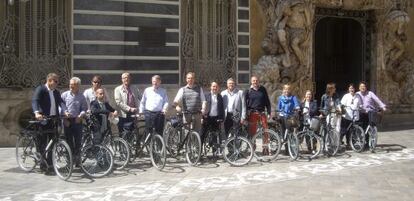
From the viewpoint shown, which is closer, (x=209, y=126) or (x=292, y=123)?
(x=209, y=126)

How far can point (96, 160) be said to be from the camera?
9992 millimetres

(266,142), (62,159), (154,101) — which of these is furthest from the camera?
(266,142)

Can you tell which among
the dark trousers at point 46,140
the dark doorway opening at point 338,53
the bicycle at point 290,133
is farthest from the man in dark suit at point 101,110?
the dark doorway opening at point 338,53

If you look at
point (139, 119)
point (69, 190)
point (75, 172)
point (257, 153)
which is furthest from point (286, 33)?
point (69, 190)

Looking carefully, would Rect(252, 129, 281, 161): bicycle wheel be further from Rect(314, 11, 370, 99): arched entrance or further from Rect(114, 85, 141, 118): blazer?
Rect(314, 11, 370, 99): arched entrance

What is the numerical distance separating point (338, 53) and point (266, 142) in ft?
36.7

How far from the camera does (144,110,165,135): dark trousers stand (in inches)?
441

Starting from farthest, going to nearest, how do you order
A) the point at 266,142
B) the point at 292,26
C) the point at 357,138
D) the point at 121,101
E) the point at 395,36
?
the point at 395,36 → the point at 292,26 → the point at 357,138 → the point at 266,142 → the point at 121,101

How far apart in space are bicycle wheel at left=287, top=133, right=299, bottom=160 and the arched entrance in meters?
8.82

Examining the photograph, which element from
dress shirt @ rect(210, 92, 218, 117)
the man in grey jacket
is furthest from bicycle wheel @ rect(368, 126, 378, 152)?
the man in grey jacket

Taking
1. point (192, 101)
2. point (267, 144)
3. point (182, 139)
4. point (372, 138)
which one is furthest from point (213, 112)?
point (372, 138)

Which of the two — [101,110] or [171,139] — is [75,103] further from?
[171,139]

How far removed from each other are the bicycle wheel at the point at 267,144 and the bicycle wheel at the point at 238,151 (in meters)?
0.53

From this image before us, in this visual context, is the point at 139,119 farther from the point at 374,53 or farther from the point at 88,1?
the point at 374,53
